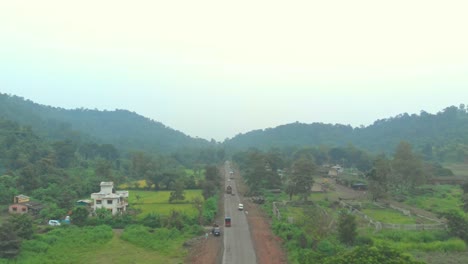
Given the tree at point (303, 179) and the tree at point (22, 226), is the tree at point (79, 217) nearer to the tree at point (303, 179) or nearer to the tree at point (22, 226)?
the tree at point (22, 226)

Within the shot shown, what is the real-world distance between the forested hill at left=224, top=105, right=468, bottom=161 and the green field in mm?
83041

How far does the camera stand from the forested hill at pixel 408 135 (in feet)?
368

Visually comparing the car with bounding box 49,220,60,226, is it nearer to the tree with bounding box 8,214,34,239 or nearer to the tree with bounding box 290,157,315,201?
the tree with bounding box 8,214,34,239

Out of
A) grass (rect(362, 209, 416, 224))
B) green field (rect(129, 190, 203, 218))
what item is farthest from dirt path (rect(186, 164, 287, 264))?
grass (rect(362, 209, 416, 224))

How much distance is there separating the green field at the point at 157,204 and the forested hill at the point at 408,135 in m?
83.0

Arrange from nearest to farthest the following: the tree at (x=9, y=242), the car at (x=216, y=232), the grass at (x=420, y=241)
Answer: the tree at (x=9, y=242) < the grass at (x=420, y=241) < the car at (x=216, y=232)

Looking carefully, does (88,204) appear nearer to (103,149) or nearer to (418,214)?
(418,214)

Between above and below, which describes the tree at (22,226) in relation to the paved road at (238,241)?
above

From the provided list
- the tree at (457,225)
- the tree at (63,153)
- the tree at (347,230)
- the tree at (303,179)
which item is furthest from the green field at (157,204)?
the tree at (63,153)

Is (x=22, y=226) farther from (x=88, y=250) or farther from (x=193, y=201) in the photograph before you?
(x=193, y=201)

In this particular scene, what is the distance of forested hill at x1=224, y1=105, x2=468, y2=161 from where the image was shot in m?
112

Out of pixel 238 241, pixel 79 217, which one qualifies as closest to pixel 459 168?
pixel 238 241

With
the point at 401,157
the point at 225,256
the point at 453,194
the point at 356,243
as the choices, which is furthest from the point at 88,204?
the point at 453,194

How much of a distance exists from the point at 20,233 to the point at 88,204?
1567 cm
